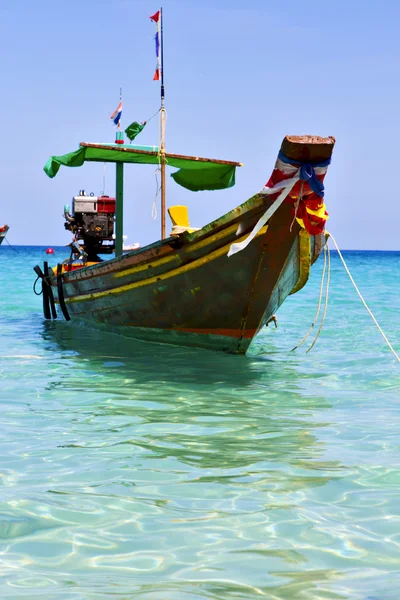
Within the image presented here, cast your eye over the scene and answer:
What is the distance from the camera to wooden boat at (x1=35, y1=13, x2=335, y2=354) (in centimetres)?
706

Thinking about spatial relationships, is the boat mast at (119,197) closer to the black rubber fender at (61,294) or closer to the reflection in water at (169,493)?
the black rubber fender at (61,294)

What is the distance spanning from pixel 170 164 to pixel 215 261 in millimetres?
3626

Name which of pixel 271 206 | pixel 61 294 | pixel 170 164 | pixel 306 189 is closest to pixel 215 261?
pixel 271 206

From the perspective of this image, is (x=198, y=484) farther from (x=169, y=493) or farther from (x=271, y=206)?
(x=271, y=206)

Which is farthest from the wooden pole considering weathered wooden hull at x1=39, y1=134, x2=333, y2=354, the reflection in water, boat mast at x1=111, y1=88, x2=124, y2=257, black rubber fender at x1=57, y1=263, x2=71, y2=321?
the reflection in water

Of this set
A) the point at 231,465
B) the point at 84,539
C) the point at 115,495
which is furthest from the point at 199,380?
the point at 84,539

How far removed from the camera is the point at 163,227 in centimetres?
1059

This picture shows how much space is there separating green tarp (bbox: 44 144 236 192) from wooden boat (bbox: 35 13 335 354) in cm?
2

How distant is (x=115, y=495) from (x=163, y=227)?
23.9 feet

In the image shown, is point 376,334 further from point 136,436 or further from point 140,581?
point 140,581

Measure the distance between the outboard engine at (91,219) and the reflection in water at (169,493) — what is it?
24.3ft

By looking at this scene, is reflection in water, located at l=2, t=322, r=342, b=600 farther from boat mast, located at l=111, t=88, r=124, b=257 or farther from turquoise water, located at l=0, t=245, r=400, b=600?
boat mast, located at l=111, t=88, r=124, b=257

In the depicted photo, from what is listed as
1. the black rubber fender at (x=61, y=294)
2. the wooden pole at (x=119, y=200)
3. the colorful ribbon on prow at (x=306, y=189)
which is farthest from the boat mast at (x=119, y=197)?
the colorful ribbon on prow at (x=306, y=189)

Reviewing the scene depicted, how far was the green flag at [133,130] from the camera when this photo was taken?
10976mm
